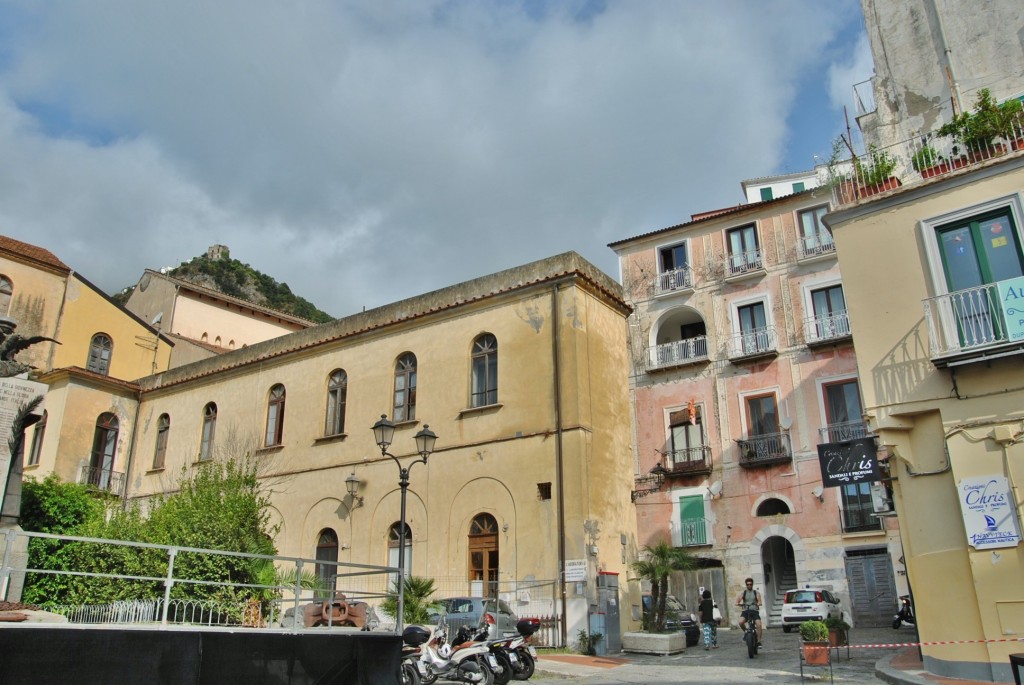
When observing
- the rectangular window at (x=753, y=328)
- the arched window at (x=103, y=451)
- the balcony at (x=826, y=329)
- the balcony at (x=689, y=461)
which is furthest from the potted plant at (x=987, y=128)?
the arched window at (x=103, y=451)

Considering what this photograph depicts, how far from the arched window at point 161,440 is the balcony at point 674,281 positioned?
60.9ft

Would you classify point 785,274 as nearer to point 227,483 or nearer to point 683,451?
point 683,451

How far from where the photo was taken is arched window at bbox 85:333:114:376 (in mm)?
31406

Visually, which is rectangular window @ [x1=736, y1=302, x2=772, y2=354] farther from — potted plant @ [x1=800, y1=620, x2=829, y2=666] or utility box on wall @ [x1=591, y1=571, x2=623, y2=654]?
potted plant @ [x1=800, y1=620, x2=829, y2=666]

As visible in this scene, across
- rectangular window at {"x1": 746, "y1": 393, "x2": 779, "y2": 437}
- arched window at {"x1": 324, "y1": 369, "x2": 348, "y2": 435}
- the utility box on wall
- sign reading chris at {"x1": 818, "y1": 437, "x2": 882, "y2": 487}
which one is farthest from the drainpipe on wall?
rectangular window at {"x1": 746, "y1": 393, "x2": 779, "y2": 437}

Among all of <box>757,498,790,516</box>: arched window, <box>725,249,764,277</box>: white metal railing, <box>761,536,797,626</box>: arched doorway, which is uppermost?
<box>725,249,764,277</box>: white metal railing

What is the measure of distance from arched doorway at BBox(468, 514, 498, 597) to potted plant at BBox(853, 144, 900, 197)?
35.9 feet

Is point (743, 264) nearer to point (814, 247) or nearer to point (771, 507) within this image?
point (814, 247)

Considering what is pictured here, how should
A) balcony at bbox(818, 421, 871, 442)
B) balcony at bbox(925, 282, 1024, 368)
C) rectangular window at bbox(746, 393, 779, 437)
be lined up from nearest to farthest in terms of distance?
1. balcony at bbox(925, 282, 1024, 368)
2. balcony at bbox(818, 421, 871, 442)
3. rectangular window at bbox(746, 393, 779, 437)

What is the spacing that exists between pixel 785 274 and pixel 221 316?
25.5m

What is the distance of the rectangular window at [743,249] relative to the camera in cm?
2950

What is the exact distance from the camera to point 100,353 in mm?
31750

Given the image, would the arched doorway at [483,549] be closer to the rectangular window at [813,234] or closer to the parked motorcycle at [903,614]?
the parked motorcycle at [903,614]

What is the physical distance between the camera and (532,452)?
18.9 metres
